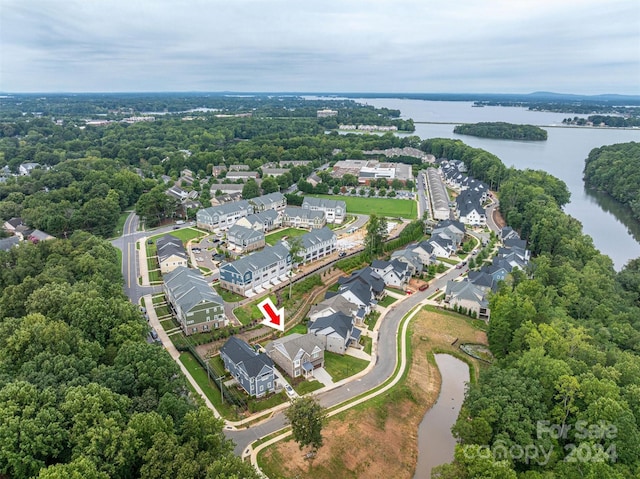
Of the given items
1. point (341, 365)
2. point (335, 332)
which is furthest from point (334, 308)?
point (341, 365)

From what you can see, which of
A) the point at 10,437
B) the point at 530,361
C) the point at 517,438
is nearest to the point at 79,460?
the point at 10,437

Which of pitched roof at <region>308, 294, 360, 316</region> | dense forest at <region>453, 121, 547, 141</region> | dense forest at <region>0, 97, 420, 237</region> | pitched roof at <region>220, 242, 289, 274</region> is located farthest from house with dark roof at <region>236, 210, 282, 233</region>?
dense forest at <region>453, 121, 547, 141</region>

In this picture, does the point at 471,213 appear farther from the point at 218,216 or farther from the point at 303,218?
the point at 218,216

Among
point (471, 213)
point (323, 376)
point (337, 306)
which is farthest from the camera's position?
point (471, 213)

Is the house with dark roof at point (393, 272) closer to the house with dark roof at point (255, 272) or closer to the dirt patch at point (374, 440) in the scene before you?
the house with dark roof at point (255, 272)

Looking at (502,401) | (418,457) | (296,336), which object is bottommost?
(418,457)

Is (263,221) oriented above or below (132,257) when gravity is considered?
above

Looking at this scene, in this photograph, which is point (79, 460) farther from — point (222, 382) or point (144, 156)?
point (144, 156)

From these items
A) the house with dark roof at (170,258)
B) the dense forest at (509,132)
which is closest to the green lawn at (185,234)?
the house with dark roof at (170,258)
